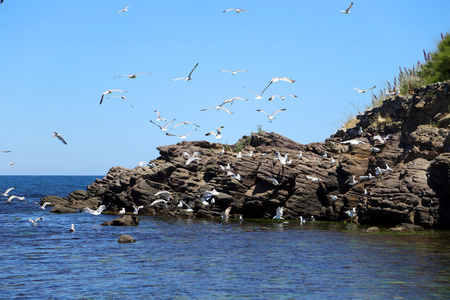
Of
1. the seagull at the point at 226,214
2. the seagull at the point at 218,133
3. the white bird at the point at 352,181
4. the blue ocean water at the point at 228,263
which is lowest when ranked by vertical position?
the blue ocean water at the point at 228,263

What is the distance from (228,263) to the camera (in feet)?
74.5

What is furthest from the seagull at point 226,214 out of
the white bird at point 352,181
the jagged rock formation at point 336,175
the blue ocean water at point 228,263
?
the white bird at point 352,181

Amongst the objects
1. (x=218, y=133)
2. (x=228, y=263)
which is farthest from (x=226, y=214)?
(x=228, y=263)

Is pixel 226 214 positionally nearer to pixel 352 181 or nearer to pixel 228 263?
pixel 352 181

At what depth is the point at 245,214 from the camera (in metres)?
43.1

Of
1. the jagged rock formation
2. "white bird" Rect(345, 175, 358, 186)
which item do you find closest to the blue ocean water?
the jagged rock formation

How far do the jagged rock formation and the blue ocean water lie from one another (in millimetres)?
2712

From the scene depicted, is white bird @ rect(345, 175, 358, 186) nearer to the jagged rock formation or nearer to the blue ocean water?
the jagged rock formation

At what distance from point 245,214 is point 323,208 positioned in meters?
6.81

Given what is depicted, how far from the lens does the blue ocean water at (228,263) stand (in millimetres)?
17438

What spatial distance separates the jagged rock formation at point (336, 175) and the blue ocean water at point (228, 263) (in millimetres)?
2712

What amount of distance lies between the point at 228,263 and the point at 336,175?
19.8m

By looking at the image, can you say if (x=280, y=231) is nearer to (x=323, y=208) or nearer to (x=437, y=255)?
(x=323, y=208)

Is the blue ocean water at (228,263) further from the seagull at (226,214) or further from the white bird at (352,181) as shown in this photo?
the seagull at (226,214)
